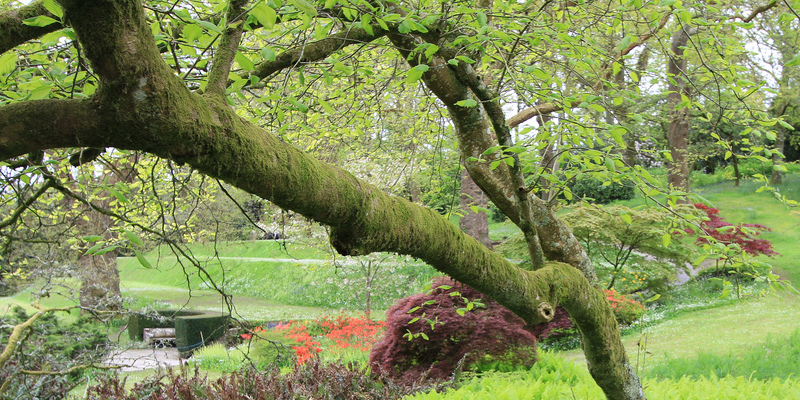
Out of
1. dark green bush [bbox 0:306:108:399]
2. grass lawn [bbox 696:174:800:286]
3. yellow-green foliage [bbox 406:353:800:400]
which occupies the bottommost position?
dark green bush [bbox 0:306:108:399]

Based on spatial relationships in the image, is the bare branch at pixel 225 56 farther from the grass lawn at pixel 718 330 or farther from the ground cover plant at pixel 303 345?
the grass lawn at pixel 718 330

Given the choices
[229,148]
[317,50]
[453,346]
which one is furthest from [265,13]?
[453,346]

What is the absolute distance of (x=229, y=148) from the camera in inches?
52.5

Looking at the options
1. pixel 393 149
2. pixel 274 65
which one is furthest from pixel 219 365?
pixel 274 65

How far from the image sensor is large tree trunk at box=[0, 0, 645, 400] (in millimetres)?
1076

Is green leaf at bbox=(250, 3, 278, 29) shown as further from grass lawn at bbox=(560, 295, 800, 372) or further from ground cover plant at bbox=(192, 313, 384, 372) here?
grass lawn at bbox=(560, 295, 800, 372)

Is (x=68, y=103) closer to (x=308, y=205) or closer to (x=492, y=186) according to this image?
(x=308, y=205)

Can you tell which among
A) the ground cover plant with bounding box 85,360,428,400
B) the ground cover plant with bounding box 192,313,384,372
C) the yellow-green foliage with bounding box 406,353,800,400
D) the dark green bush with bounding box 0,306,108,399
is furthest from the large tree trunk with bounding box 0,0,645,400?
the ground cover plant with bounding box 192,313,384,372

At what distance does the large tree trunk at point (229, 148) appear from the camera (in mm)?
1076

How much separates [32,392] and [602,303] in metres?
5.53

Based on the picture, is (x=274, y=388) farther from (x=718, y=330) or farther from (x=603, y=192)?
(x=603, y=192)

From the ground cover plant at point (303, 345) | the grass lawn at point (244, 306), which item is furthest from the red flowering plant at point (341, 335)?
the grass lawn at point (244, 306)

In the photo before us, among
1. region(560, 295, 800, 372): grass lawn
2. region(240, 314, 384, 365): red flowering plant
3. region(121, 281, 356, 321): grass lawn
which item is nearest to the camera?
region(560, 295, 800, 372): grass lawn

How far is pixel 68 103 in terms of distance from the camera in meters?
1.15
